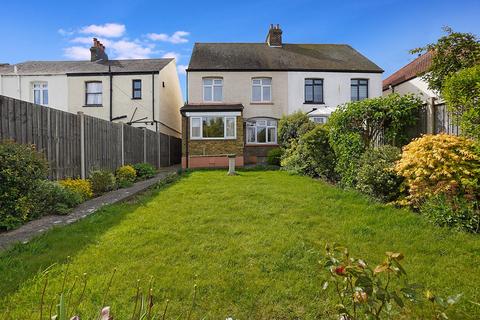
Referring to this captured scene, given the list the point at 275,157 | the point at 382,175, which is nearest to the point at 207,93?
the point at 275,157

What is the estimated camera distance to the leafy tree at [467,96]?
4875 millimetres

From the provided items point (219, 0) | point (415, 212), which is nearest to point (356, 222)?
point (415, 212)

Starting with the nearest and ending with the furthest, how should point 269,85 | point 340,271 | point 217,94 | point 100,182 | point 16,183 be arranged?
point 340,271 → point 16,183 → point 100,182 → point 217,94 → point 269,85

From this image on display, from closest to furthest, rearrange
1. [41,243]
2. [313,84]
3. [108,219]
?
[41,243] < [108,219] < [313,84]

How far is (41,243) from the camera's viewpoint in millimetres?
4441

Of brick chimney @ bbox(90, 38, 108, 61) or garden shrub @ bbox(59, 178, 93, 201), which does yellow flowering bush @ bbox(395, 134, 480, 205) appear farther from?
brick chimney @ bbox(90, 38, 108, 61)

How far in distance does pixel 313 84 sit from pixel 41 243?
20.9 meters

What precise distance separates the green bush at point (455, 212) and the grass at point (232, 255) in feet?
0.86

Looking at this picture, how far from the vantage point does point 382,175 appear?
260 inches

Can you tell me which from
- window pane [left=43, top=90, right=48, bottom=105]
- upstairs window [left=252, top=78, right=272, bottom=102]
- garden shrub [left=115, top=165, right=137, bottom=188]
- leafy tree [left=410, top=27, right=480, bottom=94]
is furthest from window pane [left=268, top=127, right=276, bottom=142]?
window pane [left=43, top=90, right=48, bottom=105]

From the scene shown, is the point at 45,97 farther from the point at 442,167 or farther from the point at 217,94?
the point at 442,167

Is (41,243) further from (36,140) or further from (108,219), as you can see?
(36,140)

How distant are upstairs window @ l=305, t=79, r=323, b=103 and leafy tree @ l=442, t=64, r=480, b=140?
58.6 feet

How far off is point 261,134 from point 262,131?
21 cm
